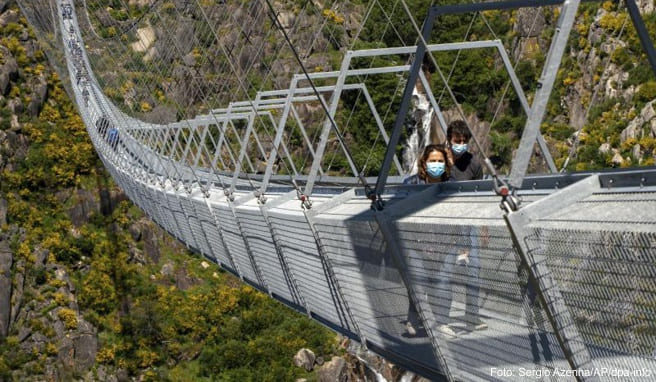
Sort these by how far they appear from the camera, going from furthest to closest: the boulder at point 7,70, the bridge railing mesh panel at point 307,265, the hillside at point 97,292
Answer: the boulder at point 7,70 → the hillside at point 97,292 → the bridge railing mesh panel at point 307,265

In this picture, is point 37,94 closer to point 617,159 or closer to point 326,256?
point 617,159

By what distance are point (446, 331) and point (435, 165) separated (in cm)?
102

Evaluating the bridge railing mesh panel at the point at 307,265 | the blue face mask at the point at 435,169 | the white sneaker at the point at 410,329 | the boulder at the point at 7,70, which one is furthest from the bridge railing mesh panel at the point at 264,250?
the boulder at the point at 7,70

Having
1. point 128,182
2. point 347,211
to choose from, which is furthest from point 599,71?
point 347,211

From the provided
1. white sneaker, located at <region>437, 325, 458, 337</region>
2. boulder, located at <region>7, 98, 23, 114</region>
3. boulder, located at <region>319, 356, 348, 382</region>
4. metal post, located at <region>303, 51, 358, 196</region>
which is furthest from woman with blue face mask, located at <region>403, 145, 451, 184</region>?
boulder, located at <region>7, 98, 23, 114</region>

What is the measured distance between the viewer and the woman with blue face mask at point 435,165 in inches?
204

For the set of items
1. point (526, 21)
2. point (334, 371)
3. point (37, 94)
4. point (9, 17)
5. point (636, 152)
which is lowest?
point (37, 94)

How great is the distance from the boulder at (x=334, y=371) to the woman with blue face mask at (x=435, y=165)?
27655mm

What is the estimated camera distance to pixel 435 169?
5.19 m

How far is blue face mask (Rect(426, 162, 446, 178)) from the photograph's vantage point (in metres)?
5.18

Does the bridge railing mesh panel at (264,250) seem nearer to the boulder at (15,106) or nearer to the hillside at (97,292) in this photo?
the hillside at (97,292)

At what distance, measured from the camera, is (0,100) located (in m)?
40.9

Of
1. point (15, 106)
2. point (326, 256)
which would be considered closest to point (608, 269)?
point (326, 256)

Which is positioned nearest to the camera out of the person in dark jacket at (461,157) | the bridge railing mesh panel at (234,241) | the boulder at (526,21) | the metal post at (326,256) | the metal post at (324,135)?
the person in dark jacket at (461,157)
